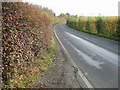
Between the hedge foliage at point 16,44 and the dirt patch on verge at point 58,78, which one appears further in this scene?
the dirt patch on verge at point 58,78

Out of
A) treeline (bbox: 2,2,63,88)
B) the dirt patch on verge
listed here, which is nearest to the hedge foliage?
treeline (bbox: 2,2,63,88)

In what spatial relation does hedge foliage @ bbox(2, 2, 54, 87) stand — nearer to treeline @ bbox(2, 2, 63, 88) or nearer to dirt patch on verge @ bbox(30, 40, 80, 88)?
treeline @ bbox(2, 2, 63, 88)

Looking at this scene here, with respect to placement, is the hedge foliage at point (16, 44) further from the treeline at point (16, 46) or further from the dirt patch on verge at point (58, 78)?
the dirt patch on verge at point (58, 78)

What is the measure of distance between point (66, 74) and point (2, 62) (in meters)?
3.54

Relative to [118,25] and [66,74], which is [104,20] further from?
[66,74]

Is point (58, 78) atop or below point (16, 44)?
below

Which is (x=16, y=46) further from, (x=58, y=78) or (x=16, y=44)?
(x=58, y=78)


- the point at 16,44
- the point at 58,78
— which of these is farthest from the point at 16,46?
the point at 58,78

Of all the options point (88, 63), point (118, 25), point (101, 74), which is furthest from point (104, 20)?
point (101, 74)

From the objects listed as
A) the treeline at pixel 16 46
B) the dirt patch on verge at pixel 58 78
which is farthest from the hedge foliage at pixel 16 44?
the dirt patch on verge at pixel 58 78

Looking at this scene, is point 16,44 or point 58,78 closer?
point 16,44

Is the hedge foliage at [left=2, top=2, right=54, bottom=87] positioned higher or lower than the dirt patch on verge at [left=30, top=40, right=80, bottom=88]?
higher

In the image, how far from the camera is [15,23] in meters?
10.8

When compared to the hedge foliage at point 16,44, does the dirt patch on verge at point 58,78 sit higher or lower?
lower
